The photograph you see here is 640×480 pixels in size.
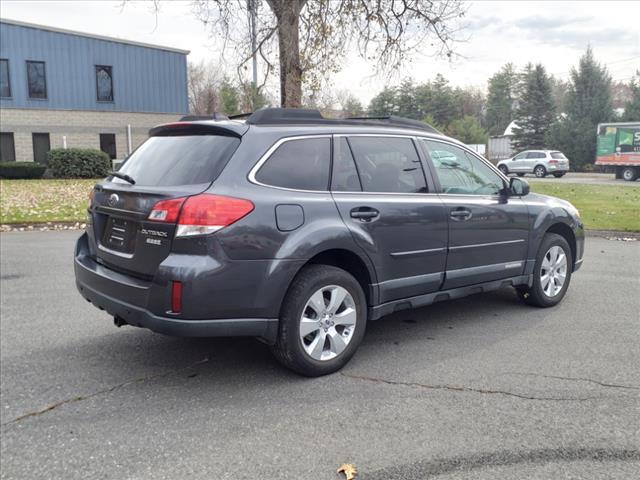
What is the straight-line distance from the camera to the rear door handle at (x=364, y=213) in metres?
4.16

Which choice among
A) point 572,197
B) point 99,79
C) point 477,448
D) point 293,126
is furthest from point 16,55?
point 477,448

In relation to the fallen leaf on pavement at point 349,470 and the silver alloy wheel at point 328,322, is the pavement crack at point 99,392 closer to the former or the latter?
the silver alloy wheel at point 328,322

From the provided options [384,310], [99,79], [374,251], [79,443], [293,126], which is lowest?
[79,443]

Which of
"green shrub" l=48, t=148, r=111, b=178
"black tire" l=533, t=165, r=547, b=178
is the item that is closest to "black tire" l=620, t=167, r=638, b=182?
"black tire" l=533, t=165, r=547, b=178

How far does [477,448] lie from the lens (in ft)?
9.97

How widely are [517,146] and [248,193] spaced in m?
59.2

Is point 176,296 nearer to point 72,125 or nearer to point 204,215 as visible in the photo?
point 204,215

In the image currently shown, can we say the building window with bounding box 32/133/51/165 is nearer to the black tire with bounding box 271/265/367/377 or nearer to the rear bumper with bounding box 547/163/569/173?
the rear bumper with bounding box 547/163/569/173

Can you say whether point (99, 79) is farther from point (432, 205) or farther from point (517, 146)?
point (517, 146)

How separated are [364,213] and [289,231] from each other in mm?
704

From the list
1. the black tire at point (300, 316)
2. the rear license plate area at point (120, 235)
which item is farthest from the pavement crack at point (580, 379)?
the rear license plate area at point (120, 235)

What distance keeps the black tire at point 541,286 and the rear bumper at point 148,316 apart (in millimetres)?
3105

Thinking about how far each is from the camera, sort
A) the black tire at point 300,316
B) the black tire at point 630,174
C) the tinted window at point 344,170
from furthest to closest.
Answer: the black tire at point 630,174
the tinted window at point 344,170
the black tire at point 300,316

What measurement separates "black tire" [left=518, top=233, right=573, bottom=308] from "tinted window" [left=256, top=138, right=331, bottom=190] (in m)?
2.68
